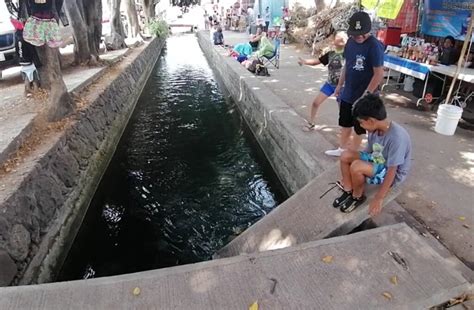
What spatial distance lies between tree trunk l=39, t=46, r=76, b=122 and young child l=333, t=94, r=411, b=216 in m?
4.86

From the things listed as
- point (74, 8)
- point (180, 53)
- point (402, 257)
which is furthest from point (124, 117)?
point (180, 53)

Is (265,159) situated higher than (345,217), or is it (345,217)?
(345,217)

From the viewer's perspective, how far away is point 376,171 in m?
3.09

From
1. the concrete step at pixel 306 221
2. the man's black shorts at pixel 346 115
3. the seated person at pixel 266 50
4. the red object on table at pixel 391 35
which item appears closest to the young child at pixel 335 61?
the man's black shorts at pixel 346 115

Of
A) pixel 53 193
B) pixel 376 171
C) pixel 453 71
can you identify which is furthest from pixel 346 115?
pixel 53 193

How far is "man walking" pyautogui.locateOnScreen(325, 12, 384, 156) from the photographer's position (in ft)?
12.1

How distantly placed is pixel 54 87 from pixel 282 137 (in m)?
3.92

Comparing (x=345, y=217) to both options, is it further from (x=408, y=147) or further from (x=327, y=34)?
(x=327, y=34)

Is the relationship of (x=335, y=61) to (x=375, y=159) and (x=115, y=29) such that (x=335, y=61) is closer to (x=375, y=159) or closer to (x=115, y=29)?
(x=375, y=159)

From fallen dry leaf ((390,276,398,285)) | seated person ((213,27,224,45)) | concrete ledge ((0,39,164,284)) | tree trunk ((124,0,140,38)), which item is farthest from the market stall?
tree trunk ((124,0,140,38))

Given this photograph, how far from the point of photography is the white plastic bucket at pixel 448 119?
5395mm

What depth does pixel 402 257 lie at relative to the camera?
2713mm

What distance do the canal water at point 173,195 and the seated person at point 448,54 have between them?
4198 millimetres

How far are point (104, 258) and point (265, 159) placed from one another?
375cm
